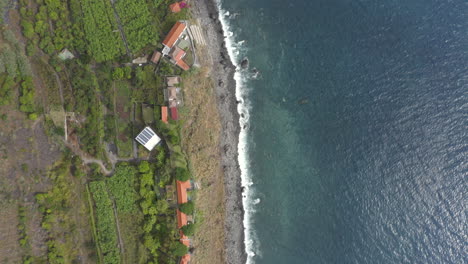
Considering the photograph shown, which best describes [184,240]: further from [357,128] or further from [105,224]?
[357,128]

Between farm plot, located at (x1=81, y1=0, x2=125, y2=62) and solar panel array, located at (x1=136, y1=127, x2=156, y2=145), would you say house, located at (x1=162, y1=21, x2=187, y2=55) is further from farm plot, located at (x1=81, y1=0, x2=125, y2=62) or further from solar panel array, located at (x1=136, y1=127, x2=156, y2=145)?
solar panel array, located at (x1=136, y1=127, x2=156, y2=145)

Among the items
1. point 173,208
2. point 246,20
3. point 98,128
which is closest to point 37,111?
point 98,128

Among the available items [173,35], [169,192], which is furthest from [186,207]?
[173,35]

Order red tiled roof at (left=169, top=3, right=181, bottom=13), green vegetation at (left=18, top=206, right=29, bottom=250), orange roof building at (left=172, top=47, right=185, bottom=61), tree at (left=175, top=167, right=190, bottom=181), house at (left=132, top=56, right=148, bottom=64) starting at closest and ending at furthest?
1. green vegetation at (left=18, top=206, right=29, bottom=250)
2. tree at (left=175, top=167, right=190, bottom=181)
3. orange roof building at (left=172, top=47, right=185, bottom=61)
4. house at (left=132, top=56, right=148, bottom=64)
5. red tiled roof at (left=169, top=3, right=181, bottom=13)

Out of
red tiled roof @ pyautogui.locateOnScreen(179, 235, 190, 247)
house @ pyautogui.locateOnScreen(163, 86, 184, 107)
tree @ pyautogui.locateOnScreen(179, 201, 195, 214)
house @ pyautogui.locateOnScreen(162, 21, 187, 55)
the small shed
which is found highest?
house @ pyautogui.locateOnScreen(162, 21, 187, 55)

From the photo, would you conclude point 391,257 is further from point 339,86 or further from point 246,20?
point 246,20

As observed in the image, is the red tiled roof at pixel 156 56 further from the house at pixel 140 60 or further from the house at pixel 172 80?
the house at pixel 172 80

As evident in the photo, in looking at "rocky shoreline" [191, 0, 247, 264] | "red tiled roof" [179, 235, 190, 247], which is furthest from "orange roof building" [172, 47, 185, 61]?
"red tiled roof" [179, 235, 190, 247]

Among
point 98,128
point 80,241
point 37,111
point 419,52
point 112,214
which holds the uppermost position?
point 419,52
